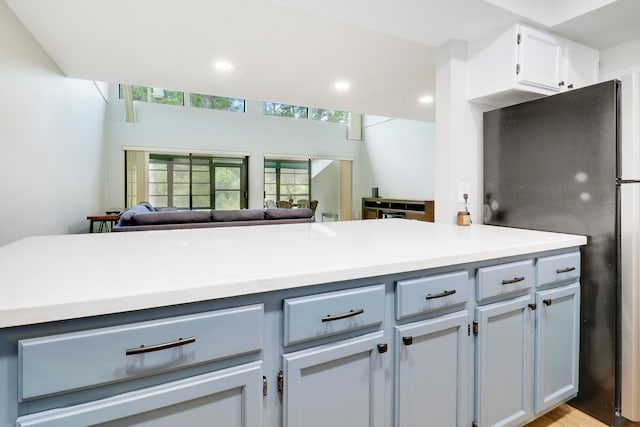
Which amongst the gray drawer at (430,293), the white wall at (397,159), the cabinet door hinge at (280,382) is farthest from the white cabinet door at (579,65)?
Answer: the white wall at (397,159)

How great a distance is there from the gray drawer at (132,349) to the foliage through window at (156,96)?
772 cm

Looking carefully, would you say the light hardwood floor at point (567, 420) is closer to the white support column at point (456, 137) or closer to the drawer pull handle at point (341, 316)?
the white support column at point (456, 137)

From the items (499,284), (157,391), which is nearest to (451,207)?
(499,284)

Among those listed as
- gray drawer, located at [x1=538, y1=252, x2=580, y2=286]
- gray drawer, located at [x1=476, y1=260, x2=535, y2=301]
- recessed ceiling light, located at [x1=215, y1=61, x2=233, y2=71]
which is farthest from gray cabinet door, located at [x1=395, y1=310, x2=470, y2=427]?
recessed ceiling light, located at [x1=215, y1=61, x2=233, y2=71]

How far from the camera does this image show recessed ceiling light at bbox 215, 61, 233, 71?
10.0ft

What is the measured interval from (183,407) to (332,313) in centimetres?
44

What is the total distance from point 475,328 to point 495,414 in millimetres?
394

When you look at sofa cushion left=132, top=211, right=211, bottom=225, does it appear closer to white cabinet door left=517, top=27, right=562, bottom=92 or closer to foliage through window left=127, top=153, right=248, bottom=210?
white cabinet door left=517, top=27, right=562, bottom=92

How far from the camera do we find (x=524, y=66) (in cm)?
186

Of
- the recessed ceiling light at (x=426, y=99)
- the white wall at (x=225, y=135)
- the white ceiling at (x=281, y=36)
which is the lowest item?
the white ceiling at (x=281, y=36)

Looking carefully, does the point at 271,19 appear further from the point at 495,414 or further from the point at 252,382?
the point at 495,414

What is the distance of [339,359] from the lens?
0.96m

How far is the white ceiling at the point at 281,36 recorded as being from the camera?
183 cm

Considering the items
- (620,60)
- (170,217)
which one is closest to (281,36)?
(170,217)
